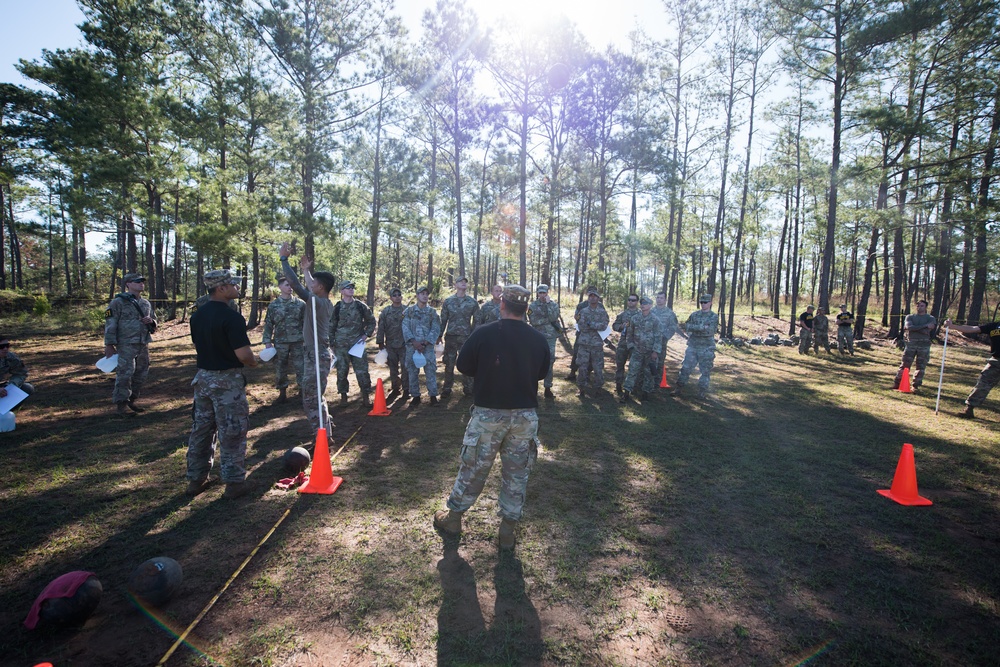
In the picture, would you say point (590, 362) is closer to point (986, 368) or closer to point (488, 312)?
point (488, 312)

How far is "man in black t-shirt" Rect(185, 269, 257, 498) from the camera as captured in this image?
4625mm

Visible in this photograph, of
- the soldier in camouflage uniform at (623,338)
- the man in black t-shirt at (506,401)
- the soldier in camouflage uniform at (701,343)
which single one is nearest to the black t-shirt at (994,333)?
the soldier in camouflage uniform at (701,343)

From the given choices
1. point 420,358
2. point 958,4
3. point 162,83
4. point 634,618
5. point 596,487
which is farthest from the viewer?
point 162,83

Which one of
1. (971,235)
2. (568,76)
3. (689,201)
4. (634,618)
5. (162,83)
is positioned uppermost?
(568,76)

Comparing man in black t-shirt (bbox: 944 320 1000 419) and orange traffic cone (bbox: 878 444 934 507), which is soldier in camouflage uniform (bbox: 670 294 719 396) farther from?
orange traffic cone (bbox: 878 444 934 507)

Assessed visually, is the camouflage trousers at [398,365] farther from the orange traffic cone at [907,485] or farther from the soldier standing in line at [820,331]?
the soldier standing in line at [820,331]

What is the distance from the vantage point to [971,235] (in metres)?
18.1

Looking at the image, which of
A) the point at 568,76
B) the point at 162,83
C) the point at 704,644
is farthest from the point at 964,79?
the point at 162,83

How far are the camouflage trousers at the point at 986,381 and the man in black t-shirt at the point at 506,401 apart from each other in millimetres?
10067

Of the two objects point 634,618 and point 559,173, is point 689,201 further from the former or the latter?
point 634,618

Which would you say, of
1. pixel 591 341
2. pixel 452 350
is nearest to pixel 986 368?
pixel 591 341

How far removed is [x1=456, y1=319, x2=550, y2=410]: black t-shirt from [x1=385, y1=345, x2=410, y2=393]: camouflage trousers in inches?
234

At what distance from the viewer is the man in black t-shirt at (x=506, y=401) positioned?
13.2ft

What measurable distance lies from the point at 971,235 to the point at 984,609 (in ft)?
72.3
